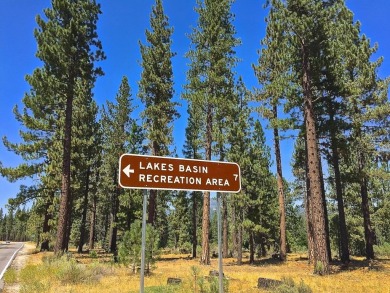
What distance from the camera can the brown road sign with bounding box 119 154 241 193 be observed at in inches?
234

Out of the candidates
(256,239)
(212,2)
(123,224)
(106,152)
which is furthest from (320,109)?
(106,152)

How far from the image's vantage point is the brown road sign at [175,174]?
594 centimetres

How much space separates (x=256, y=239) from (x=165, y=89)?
18.0 metres

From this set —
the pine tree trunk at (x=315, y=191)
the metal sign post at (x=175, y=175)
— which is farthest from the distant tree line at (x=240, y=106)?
the metal sign post at (x=175, y=175)

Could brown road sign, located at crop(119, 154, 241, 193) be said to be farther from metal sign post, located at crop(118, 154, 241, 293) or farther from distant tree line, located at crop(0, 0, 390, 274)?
distant tree line, located at crop(0, 0, 390, 274)

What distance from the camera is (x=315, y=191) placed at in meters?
14.3

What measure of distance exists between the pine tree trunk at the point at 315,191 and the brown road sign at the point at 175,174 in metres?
8.75

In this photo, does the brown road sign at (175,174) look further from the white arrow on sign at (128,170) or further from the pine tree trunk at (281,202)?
the pine tree trunk at (281,202)

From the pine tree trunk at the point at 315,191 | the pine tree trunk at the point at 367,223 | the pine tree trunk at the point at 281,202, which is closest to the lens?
the pine tree trunk at the point at 315,191

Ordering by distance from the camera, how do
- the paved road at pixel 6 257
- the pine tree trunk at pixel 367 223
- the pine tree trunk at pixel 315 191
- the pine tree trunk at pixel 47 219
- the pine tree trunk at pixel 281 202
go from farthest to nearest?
the pine tree trunk at pixel 47 219 < the pine tree trunk at pixel 281 202 < the pine tree trunk at pixel 367 223 < the paved road at pixel 6 257 < the pine tree trunk at pixel 315 191

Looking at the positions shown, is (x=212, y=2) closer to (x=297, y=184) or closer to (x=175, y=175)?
(x=175, y=175)

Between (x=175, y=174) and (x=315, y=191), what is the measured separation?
986 cm

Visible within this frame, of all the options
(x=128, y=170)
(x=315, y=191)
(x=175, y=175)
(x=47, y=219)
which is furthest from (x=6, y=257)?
(x=175, y=175)

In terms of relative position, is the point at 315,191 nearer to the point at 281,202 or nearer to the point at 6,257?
the point at 281,202
